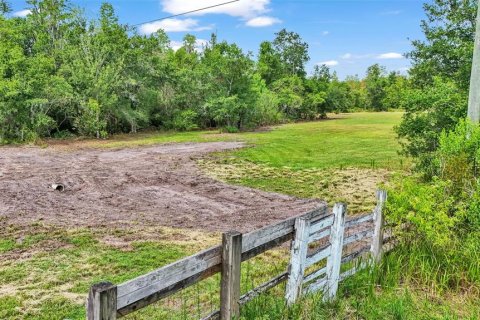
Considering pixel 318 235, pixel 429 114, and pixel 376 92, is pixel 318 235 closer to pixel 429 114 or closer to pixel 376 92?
pixel 429 114

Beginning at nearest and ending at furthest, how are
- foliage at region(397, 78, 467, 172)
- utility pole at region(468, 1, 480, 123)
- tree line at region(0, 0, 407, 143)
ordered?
utility pole at region(468, 1, 480, 123) → foliage at region(397, 78, 467, 172) → tree line at region(0, 0, 407, 143)

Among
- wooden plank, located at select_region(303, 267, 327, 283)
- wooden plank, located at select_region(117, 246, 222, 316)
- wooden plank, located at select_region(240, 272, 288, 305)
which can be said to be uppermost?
wooden plank, located at select_region(117, 246, 222, 316)

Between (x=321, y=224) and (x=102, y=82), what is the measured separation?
21.3 metres

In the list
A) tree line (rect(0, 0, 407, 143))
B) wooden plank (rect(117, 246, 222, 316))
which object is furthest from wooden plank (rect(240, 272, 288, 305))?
tree line (rect(0, 0, 407, 143))

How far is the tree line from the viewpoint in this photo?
66.0ft

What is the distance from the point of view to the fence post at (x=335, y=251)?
12.2ft

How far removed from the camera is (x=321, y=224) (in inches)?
139

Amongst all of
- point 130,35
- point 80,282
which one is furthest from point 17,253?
point 130,35

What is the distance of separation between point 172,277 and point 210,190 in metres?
7.64

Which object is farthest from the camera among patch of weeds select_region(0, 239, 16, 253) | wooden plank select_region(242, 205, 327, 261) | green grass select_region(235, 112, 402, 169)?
green grass select_region(235, 112, 402, 169)

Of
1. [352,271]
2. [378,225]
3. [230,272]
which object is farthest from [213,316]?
[378,225]

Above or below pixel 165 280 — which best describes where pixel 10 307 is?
below

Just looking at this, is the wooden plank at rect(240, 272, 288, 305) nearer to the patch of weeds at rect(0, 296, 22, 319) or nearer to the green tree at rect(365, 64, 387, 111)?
the patch of weeds at rect(0, 296, 22, 319)

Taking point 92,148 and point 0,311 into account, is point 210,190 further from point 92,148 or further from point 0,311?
point 92,148
